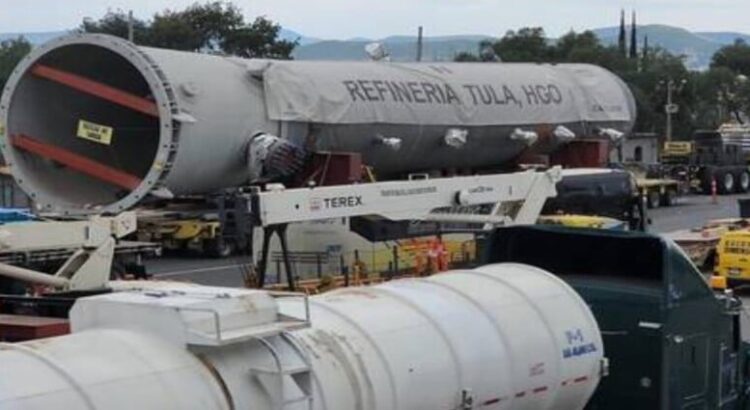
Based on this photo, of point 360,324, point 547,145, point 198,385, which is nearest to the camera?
point 198,385

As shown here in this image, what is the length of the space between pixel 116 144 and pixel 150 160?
848 millimetres

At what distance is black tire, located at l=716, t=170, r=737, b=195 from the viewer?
54906 mm

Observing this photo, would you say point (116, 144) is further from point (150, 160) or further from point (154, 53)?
point (154, 53)

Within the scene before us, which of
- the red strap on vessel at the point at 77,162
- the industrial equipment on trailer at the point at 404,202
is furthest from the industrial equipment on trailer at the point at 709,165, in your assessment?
the industrial equipment on trailer at the point at 404,202

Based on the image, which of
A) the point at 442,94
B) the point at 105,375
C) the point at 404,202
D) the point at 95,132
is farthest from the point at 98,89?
the point at 105,375

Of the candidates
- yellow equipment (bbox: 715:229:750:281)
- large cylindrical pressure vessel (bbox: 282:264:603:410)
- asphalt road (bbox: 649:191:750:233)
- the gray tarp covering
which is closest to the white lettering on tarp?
the gray tarp covering

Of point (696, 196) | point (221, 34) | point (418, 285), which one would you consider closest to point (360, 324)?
point (418, 285)

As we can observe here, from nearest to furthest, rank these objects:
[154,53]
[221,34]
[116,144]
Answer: [154,53], [116,144], [221,34]

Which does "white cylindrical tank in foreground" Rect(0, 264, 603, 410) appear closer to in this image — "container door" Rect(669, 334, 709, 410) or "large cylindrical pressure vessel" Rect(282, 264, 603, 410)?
"large cylindrical pressure vessel" Rect(282, 264, 603, 410)

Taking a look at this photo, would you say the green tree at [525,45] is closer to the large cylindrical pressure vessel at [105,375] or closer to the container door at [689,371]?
the container door at [689,371]

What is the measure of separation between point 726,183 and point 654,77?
28.7 m

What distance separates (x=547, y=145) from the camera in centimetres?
3500

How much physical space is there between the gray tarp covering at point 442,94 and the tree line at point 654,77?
143 feet

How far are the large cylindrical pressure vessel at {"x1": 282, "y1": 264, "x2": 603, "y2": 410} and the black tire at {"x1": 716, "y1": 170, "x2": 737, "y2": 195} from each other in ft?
157
